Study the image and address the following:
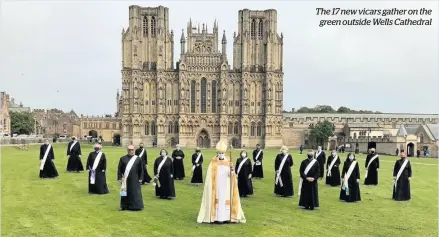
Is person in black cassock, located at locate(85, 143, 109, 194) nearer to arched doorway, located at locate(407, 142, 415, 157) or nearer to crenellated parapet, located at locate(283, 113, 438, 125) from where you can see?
arched doorway, located at locate(407, 142, 415, 157)

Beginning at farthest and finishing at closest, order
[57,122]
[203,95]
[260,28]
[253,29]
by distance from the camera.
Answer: [57,122] → [260,28] → [253,29] → [203,95]

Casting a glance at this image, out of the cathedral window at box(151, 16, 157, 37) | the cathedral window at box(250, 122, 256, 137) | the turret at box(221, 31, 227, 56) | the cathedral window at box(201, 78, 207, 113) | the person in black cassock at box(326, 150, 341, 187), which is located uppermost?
the cathedral window at box(151, 16, 157, 37)

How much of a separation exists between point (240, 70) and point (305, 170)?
70020 millimetres

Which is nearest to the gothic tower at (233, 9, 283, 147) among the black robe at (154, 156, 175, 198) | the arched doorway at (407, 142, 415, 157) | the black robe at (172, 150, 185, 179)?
the arched doorway at (407, 142, 415, 157)

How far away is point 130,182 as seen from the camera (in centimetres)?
1435

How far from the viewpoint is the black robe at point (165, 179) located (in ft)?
55.5

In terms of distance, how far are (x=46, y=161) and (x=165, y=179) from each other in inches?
309

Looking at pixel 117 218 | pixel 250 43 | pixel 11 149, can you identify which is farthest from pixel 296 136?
pixel 117 218

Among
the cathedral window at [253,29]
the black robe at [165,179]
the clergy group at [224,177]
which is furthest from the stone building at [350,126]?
the black robe at [165,179]

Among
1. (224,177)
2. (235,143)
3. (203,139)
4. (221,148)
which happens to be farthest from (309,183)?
(203,139)

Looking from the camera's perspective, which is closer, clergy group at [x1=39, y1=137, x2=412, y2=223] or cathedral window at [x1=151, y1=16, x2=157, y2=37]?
clergy group at [x1=39, y1=137, x2=412, y2=223]

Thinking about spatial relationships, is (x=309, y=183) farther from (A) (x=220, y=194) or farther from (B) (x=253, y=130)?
(B) (x=253, y=130)

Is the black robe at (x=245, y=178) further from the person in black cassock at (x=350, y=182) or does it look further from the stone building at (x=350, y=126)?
the stone building at (x=350, y=126)

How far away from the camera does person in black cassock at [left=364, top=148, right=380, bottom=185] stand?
22469 mm
